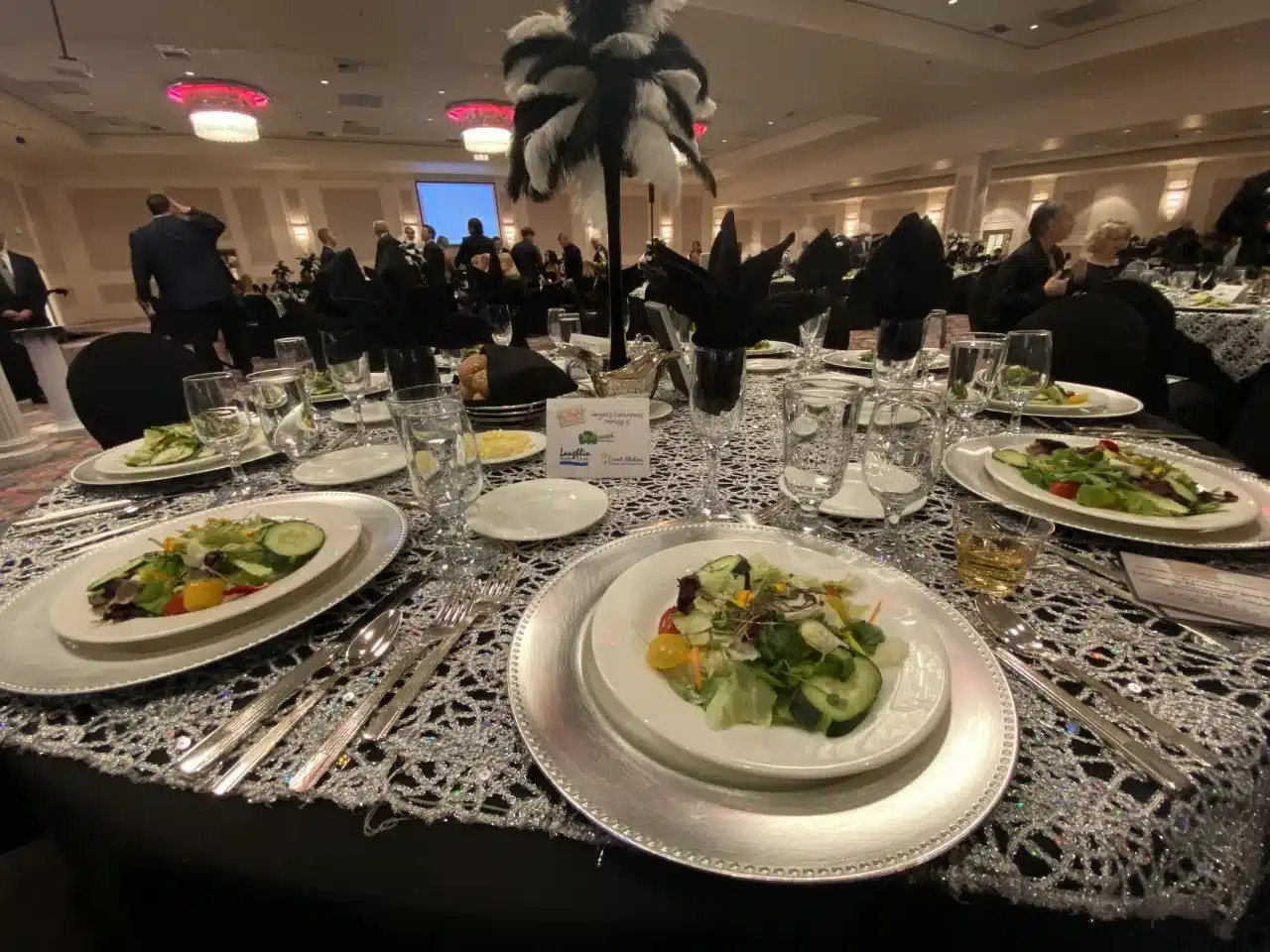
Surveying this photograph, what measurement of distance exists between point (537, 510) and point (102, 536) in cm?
71

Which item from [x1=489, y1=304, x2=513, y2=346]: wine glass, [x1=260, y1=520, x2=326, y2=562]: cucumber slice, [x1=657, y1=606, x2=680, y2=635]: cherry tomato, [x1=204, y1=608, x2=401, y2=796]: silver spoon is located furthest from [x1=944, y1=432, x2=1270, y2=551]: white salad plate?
[x1=489, y1=304, x2=513, y2=346]: wine glass

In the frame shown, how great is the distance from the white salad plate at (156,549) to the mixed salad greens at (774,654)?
45 centimetres

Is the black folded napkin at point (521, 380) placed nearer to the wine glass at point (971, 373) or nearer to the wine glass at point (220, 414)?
the wine glass at point (220, 414)

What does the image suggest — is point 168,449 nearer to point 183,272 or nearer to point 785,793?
point 785,793

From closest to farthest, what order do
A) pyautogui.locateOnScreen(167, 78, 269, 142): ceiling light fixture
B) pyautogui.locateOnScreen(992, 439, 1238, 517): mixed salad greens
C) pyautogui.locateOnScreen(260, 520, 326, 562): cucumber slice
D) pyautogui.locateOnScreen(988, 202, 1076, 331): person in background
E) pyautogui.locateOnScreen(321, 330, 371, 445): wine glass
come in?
pyautogui.locateOnScreen(260, 520, 326, 562): cucumber slice → pyautogui.locateOnScreen(992, 439, 1238, 517): mixed salad greens → pyautogui.locateOnScreen(321, 330, 371, 445): wine glass → pyautogui.locateOnScreen(988, 202, 1076, 331): person in background → pyautogui.locateOnScreen(167, 78, 269, 142): ceiling light fixture

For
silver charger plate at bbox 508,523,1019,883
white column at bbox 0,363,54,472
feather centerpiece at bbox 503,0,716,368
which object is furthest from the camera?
white column at bbox 0,363,54,472

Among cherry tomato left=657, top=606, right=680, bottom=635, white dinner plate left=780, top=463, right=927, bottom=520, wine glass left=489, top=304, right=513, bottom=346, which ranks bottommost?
white dinner plate left=780, top=463, right=927, bottom=520

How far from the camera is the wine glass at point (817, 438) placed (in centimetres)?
84

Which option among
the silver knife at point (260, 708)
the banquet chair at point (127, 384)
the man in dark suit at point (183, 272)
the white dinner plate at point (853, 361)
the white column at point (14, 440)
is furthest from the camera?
the man in dark suit at point (183, 272)

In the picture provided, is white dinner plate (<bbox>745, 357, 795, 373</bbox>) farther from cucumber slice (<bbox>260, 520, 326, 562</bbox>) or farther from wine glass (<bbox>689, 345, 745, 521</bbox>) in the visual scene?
cucumber slice (<bbox>260, 520, 326, 562</bbox>)

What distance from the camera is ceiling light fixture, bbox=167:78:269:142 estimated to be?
7.30 metres

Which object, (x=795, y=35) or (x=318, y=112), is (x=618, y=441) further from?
(x=318, y=112)

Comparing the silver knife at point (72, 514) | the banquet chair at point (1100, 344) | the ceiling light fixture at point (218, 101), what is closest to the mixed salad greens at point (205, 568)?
the silver knife at point (72, 514)

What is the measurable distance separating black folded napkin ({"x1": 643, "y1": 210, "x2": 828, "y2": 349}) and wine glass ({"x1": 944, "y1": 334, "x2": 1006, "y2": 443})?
1.67 ft
